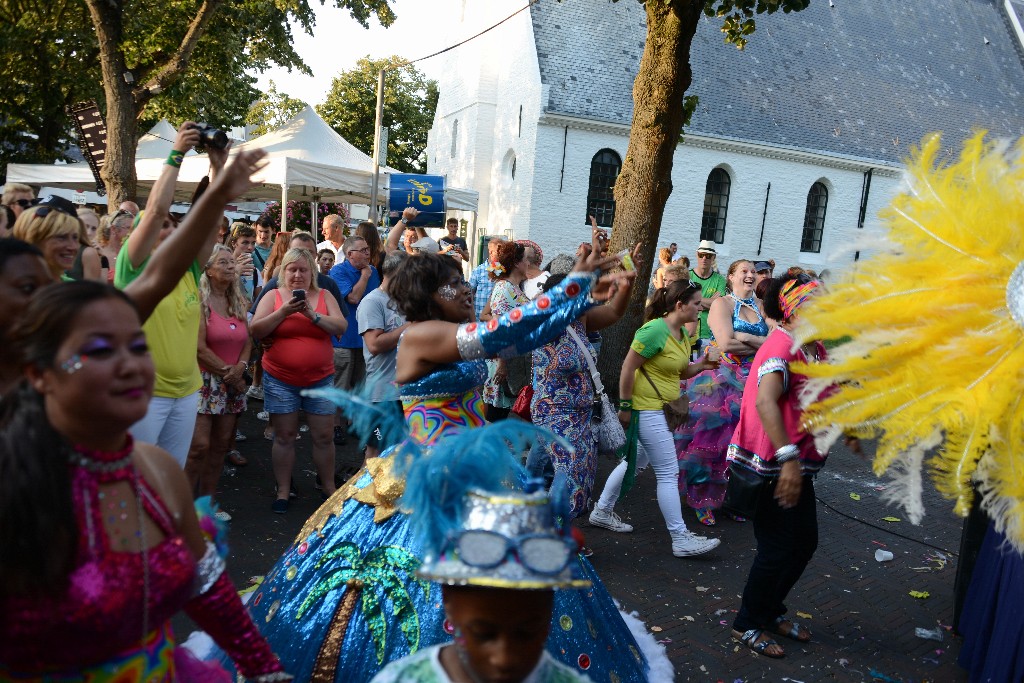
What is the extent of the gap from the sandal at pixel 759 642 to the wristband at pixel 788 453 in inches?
39.4

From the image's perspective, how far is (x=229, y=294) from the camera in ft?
17.7

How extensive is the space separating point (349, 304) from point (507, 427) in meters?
5.90

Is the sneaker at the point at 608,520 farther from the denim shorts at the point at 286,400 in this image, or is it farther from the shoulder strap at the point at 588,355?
the denim shorts at the point at 286,400

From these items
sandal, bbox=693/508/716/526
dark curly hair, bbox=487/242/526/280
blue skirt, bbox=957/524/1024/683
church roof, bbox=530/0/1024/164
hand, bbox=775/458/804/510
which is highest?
church roof, bbox=530/0/1024/164

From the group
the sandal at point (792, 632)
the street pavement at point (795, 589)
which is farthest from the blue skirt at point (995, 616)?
the sandal at point (792, 632)

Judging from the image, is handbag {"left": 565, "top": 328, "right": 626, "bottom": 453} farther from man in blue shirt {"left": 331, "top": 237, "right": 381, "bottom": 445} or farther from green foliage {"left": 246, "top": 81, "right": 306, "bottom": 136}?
green foliage {"left": 246, "top": 81, "right": 306, "bottom": 136}

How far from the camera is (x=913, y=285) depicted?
2.40 meters

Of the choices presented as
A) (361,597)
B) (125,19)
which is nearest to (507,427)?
(361,597)

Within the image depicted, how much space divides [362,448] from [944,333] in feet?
6.51

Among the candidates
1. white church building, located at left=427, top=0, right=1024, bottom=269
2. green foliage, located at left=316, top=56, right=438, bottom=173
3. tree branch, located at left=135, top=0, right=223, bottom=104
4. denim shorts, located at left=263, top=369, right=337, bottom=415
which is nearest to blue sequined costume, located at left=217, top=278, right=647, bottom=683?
denim shorts, located at left=263, top=369, right=337, bottom=415

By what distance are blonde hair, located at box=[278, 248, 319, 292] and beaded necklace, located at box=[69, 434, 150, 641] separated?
410 centimetres

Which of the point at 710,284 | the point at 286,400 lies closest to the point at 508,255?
the point at 286,400

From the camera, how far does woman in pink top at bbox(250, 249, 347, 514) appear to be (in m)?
5.57

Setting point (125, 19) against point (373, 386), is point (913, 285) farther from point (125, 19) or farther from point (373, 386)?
point (125, 19)
